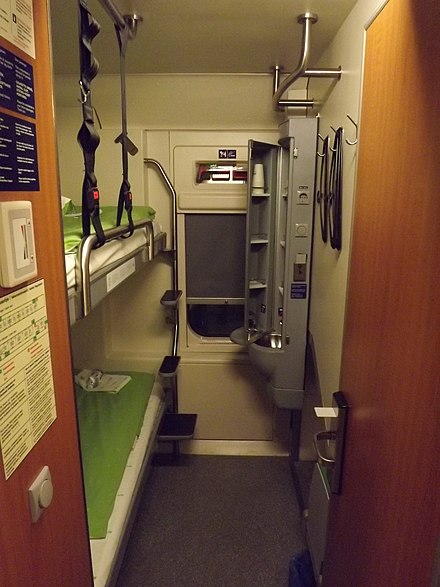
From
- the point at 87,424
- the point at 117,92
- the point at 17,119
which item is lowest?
the point at 87,424

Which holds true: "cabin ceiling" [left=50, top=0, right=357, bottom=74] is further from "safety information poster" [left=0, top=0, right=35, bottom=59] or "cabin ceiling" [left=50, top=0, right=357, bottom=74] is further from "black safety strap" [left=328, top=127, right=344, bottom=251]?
"safety information poster" [left=0, top=0, right=35, bottom=59]

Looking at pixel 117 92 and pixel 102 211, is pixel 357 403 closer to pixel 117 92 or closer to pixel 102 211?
pixel 102 211

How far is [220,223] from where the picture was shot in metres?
2.79

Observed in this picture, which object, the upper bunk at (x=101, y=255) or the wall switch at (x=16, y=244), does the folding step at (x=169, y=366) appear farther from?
the wall switch at (x=16, y=244)

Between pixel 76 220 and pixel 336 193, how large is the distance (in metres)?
1.11

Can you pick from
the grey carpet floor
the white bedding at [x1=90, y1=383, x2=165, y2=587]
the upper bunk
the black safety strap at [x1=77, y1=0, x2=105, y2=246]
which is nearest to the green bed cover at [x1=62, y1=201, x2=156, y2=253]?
the upper bunk

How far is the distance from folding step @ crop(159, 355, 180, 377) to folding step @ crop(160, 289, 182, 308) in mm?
366

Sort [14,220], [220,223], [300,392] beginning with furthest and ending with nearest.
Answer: [220,223], [300,392], [14,220]

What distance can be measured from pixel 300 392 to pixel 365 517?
4.47ft

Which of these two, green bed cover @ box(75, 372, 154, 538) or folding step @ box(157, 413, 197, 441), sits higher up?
green bed cover @ box(75, 372, 154, 538)

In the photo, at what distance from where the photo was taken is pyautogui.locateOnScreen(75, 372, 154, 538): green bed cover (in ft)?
5.50

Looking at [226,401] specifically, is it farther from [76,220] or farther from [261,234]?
[76,220]

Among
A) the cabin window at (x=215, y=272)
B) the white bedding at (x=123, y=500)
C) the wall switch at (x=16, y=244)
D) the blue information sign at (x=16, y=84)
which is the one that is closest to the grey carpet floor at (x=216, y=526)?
the white bedding at (x=123, y=500)

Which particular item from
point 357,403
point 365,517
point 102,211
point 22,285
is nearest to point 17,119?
point 22,285
